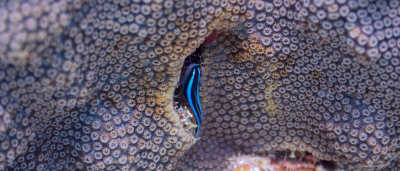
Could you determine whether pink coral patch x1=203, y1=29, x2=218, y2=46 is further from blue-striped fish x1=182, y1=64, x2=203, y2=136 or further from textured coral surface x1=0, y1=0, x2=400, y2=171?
blue-striped fish x1=182, y1=64, x2=203, y2=136

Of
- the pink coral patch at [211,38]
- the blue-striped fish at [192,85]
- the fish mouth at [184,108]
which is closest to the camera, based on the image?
the pink coral patch at [211,38]

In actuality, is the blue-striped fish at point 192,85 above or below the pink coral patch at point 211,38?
below

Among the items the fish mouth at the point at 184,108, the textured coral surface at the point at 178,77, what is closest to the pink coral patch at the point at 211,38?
the textured coral surface at the point at 178,77

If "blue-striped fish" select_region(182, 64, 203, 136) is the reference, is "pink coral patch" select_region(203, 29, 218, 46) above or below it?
above

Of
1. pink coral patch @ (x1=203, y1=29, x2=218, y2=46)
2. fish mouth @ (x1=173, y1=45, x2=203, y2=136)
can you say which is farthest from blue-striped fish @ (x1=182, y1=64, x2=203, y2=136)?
pink coral patch @ (x1=203, y1=29, x2=218, y2=46)

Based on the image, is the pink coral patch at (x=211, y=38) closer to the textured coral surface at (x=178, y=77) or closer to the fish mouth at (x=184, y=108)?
the textured coral surface at (x=178, y=77)

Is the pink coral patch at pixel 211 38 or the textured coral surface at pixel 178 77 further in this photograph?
the pink coral patch at pixel 211 38

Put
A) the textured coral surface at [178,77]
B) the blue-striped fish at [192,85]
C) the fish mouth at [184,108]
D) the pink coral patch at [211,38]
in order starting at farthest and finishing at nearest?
the fish mouth at [184,108], the blue-striped fish at [192,85], the pink coral patch at [211,38], the textured coral surface at [178,77]

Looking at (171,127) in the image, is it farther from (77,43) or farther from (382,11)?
(382,11)

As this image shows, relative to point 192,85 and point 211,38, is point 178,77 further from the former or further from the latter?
point 211,38

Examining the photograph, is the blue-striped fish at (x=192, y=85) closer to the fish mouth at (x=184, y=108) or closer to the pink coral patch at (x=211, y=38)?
the fish mouth at (x=184, y=108)
